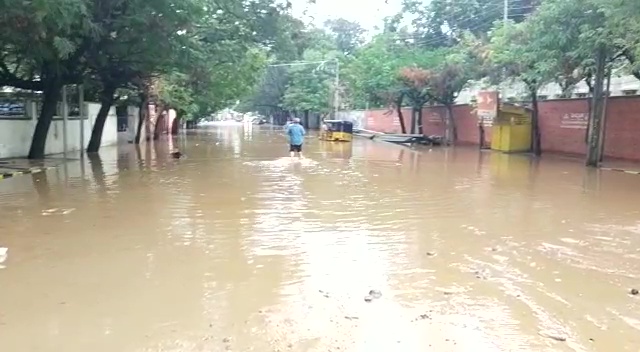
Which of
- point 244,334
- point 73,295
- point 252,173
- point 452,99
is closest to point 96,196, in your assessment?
point 252,173

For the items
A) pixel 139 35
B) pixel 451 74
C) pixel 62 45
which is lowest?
pixel 62 45

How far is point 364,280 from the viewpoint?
21.0 feet

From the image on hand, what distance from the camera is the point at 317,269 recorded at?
6840 millimetres

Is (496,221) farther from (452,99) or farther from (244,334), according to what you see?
(452,99)

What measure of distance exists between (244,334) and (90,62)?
616 inches

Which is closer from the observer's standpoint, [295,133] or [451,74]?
[295,133]

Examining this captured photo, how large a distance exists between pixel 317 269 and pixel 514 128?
23421 mm

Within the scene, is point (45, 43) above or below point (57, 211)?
above

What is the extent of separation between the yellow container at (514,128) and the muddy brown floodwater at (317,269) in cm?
1462

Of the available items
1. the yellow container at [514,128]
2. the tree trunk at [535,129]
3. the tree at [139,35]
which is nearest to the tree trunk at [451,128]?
the yellow container at [514,128]

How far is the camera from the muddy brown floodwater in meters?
4.86

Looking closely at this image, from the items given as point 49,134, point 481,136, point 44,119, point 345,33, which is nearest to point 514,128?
point 481,136

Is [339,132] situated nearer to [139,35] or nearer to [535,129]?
[535,129]

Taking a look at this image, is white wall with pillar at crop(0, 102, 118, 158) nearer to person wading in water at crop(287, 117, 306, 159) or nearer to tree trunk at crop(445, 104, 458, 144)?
person wading in water at crop(287, 117, 306, 159)
